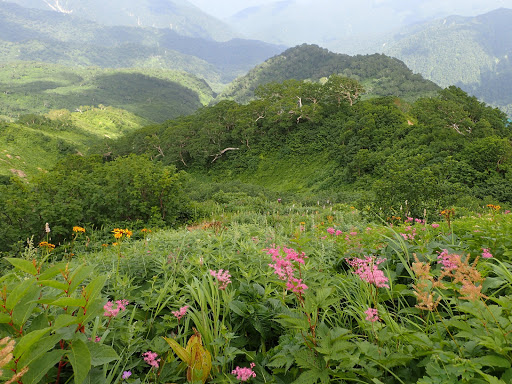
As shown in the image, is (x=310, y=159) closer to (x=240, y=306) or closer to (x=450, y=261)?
A: (x=240, y=306)

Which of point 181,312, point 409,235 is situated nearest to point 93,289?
point 181,312

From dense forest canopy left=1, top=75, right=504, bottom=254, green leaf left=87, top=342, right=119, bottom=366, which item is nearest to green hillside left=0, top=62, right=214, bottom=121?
dense forest canopy left=1, top=75, right=504, bottom=254

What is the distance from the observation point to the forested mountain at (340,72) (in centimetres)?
8200

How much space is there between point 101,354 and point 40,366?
217 mm

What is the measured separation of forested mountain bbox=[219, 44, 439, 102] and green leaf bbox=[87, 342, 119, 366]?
83.7m

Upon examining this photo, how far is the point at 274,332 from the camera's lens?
2.06m

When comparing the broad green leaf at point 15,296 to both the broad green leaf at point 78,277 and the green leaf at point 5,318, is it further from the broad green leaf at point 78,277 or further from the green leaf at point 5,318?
the broad green leaf at point 78,277

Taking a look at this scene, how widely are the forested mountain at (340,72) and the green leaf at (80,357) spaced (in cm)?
8378

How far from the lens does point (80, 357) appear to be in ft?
3.52

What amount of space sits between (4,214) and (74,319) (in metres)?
9.77

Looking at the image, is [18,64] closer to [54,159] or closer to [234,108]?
[54,159]

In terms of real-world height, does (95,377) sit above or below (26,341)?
below

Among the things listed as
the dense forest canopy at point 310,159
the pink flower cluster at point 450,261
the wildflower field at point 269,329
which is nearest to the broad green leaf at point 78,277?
the wildflower field at point 269,329

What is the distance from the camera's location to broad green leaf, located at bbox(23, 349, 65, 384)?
995 millimetres
